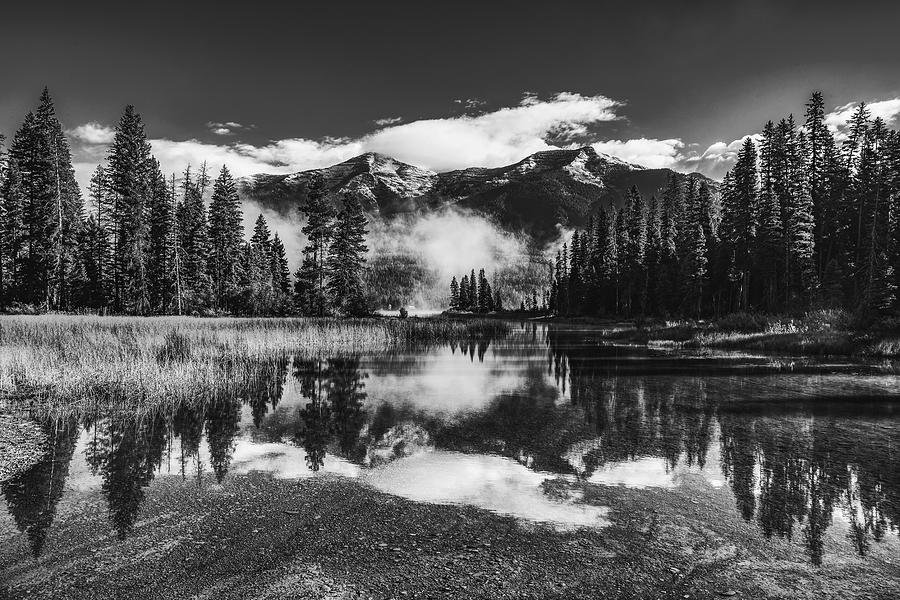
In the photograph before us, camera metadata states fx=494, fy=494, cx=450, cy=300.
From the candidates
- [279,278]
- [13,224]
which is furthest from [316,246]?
[279,278]

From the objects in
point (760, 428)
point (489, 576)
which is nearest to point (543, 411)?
point (760, 428)

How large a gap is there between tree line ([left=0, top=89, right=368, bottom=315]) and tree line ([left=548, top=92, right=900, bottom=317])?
4045 centimetres

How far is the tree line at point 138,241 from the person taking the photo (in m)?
41.4

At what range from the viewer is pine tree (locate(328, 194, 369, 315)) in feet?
167

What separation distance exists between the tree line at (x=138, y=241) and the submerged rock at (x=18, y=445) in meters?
33.8

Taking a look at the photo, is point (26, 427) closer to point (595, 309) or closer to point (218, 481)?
point (218, 481)

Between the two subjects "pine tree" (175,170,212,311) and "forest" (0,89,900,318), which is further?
"pine tree" (175,170,212,311)

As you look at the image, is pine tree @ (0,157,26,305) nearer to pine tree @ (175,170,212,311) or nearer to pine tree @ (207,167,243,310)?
pine tree @ (175,170,212,311)

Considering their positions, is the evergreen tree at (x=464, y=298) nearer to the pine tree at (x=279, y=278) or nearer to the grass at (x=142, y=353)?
the pine tree at (x=279, y=278)

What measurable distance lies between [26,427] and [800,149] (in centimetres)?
6805

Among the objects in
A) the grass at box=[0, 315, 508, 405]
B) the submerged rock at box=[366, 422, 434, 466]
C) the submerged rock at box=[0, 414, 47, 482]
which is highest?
the grass at box=[0, 315, 508, 405]

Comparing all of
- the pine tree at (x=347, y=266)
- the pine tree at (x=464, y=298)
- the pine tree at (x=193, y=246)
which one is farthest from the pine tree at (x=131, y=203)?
the pine tree at (x=464, y=298)

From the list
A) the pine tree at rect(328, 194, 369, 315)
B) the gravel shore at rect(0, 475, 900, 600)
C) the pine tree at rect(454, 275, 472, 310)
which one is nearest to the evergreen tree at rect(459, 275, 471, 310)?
the pine tree at rect(454, 275, 472, 310)

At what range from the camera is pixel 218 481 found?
270 inches
